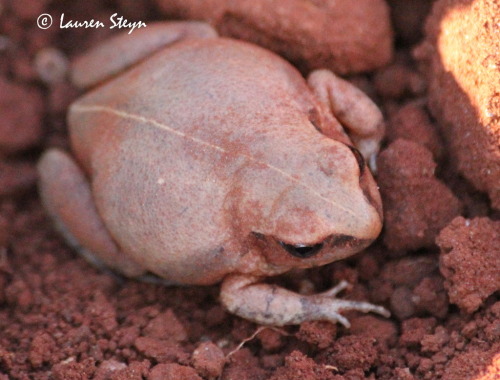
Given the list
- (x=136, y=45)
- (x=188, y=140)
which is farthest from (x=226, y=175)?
(x=136, y=45)

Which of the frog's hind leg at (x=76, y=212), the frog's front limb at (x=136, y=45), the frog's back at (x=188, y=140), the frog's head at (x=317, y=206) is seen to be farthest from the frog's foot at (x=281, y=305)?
the frog's front limb at (x=136, y=45)

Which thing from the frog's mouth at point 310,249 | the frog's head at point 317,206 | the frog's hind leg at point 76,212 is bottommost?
the frog's hind leg at point 76,212

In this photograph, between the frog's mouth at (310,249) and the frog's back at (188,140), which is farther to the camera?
the frog's back at (188,140)

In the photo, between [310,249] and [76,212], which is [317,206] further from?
[76,212]

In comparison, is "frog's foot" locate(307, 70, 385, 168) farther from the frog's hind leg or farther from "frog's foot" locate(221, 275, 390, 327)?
the frog's hind leg

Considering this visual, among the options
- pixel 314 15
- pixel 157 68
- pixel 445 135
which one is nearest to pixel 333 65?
pixel 314 15

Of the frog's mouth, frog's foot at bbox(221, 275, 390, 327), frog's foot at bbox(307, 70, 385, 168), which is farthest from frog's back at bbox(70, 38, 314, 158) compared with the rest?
frog's foot at bbox(221, 275, 390, 327)

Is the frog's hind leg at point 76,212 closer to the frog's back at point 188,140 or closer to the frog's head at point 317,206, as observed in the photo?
the frog's back at point 188,140
